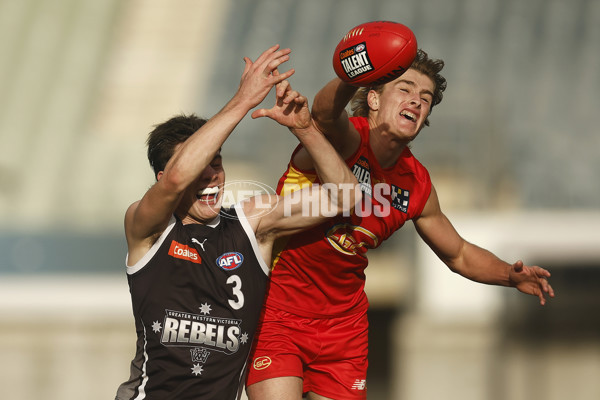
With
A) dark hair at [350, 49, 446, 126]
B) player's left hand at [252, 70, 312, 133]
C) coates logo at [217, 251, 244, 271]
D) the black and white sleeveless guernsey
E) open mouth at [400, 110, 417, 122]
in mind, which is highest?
dark hair at [350, 49, 446, 126]

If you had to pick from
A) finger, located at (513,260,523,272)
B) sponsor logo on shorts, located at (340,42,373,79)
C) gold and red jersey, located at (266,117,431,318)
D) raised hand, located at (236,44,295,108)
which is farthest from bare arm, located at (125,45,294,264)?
finger, located at (513,260,523,272)

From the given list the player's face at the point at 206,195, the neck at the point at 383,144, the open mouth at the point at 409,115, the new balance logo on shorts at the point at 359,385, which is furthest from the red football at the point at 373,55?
the new balance logo on shorts at the point at 359,385

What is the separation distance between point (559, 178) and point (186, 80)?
7355mm

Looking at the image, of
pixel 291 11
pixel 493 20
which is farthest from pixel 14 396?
pixel 493 20

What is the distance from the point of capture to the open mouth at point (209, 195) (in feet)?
11.4

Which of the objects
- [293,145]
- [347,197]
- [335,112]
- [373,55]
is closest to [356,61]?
[373,55]

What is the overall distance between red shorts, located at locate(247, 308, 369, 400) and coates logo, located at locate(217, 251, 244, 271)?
0.55m

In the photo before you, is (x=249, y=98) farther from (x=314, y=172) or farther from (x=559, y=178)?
(x=559, y=178)

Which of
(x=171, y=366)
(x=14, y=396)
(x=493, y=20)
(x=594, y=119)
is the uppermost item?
(x=493, y=20)

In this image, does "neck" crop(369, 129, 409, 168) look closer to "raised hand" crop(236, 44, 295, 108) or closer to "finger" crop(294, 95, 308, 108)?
"finger" crop(294, 95, 308, 108)

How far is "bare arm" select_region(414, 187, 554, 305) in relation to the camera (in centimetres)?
414

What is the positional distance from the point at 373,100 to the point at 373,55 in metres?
0.69

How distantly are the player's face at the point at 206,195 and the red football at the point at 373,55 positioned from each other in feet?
2.30

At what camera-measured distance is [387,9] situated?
15.3 m
